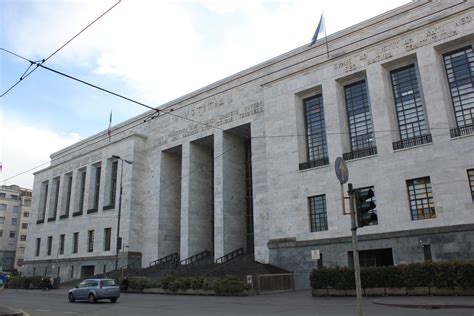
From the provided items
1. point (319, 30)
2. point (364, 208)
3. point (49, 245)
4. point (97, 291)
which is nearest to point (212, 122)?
point (319, 30)

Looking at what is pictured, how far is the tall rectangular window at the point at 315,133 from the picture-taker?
107 feet

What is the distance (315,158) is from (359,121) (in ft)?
14.4

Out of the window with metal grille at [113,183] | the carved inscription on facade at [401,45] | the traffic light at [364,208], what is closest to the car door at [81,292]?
the traffic light at [364,208]

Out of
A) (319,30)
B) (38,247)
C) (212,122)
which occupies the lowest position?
(38,247)

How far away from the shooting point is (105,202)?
5006cm

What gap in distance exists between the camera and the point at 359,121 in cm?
3139

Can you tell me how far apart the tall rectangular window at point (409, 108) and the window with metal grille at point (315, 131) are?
A: 5.78 meters

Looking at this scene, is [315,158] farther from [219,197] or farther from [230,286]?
[230,286]

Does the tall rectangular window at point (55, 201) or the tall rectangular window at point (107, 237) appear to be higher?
the tall rectangular window at point (55, 201)

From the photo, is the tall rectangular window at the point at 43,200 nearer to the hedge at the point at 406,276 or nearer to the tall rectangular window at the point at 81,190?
the tall rectangular window at the point at 81,190

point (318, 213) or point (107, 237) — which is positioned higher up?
point (107, 237)

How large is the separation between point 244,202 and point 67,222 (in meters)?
26.3

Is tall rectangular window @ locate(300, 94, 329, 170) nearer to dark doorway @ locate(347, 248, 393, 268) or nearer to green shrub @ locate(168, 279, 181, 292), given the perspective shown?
dark doorway @ locate(347, 248, 393, 268)

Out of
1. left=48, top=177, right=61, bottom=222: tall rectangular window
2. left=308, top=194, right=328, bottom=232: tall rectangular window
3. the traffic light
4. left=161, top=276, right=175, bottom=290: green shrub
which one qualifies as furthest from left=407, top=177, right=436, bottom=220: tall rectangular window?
left=48, top=177, right=61, bottom=222: tall rectangular window
